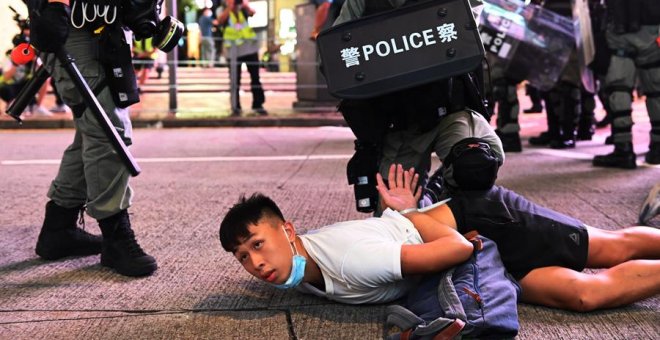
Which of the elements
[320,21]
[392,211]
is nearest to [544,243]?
[392,211]

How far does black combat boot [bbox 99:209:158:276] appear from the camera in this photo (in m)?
3.07

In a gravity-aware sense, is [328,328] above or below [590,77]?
below

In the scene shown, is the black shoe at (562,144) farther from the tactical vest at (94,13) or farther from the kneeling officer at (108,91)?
the tactical vest at (94,13)

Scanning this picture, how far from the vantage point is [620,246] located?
283 cm

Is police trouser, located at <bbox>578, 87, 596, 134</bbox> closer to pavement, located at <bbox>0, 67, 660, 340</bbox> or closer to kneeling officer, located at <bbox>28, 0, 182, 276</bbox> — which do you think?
pavement, located at <bbox>0, 67, 660, 340</bbox>

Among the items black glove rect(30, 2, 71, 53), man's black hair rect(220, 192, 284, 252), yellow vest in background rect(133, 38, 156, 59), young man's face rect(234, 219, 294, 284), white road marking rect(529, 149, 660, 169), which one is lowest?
white road marking rect(529, 149, 660, 169)

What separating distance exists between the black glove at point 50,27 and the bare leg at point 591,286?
1.89 m

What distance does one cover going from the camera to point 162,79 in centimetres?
1608

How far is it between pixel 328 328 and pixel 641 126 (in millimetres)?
7792

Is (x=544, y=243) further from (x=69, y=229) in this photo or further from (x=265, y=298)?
(x=69, y=229)

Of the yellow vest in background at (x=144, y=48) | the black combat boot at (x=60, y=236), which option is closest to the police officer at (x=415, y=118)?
the black combat boot at (x=60, y=236)

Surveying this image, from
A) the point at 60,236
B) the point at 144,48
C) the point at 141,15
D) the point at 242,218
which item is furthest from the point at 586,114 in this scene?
the point at 144,48

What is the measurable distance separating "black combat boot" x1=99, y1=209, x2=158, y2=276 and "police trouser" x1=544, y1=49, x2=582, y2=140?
4.82 metres

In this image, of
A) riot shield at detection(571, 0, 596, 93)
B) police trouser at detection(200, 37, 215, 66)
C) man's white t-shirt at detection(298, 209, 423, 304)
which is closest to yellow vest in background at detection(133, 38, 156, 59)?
police trouser at detection(200, 37, 215, 66)
